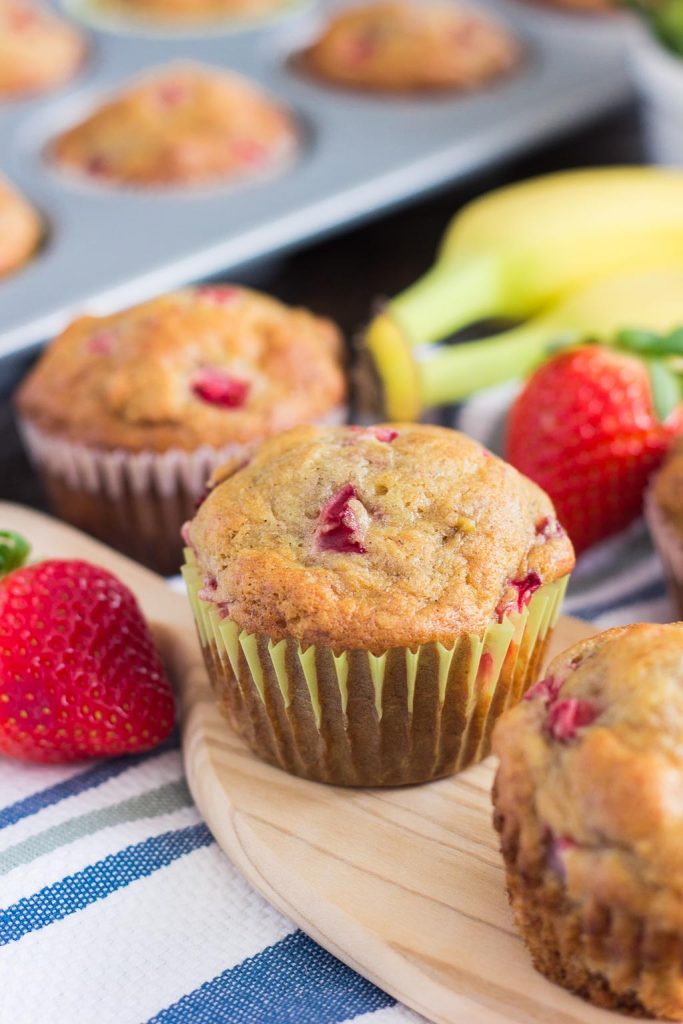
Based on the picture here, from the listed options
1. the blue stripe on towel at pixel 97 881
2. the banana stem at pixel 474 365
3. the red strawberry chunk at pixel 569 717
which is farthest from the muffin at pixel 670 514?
the blue stripe on towel at pixel 97 881

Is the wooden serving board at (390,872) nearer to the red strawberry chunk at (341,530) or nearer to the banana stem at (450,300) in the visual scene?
the red strawberry chunk at (341,530)

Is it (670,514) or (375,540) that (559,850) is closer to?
(375,540)

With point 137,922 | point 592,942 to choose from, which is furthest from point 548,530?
point 137,922

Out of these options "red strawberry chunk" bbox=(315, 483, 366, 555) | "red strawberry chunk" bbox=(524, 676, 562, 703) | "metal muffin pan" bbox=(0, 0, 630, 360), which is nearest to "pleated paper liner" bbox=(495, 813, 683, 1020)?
"red strawberry chunk" bbox=(524, 676, 562, 703)

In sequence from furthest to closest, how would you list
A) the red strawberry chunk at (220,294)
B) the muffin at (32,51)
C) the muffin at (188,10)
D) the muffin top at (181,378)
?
1. the muffin at (188,10)
2. the muffin at (32,51)
3. the red strawberry chunk at (220,294)
4. the muffin top at (181,378)

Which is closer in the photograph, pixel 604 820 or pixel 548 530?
pixel 604 820

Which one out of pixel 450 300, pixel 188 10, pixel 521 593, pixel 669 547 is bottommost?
pixel 669 547
